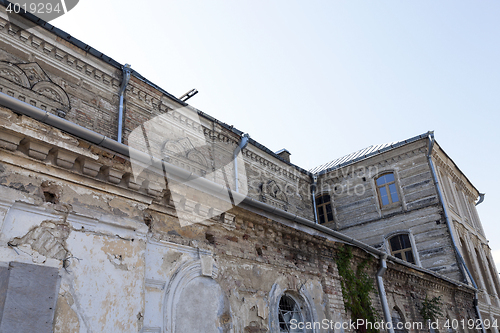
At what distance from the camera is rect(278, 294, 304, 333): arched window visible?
606 centimetres

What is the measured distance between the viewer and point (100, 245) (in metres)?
3.87

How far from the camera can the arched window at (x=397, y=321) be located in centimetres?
905

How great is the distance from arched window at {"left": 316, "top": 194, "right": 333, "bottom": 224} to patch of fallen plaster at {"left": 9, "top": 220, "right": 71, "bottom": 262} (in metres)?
15.9

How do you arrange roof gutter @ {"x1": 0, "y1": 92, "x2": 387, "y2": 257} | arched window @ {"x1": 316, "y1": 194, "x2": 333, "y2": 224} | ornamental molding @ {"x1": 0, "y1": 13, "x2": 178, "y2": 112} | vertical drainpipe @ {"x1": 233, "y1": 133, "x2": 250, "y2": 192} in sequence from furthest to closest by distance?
arched window @ {"x1": 316, "y1": 194, "x2": 333, "y2": 224} → vertical drainpipe @ {"x1": 233, "y1": 133, "x2": 250, "y2": 192} → ornamental molding @ {"x1": 0, "y1": 13, "x2": 178, "y2": 112} → roof gutter @ {"x1": 0, "y1": 92, "x2": 387, "y2": 257}

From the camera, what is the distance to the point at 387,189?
17.2 m

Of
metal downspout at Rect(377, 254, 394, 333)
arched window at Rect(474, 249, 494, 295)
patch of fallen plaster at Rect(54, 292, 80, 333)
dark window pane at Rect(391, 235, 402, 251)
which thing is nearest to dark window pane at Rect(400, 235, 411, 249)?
dark window pane at Rect(391, 235, 402, 251)

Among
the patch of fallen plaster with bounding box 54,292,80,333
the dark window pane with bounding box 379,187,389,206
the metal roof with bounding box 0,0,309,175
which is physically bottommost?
the patch of fallen plaster with bounding box 54,292,80,333

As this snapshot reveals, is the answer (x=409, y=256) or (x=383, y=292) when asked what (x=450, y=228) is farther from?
(x=383, y=292)

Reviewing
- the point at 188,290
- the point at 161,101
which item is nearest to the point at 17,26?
the point at 161,101

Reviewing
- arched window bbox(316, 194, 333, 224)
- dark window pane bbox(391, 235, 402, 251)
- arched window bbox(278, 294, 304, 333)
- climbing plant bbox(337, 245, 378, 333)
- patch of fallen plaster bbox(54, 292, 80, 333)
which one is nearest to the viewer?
patch of fallen plaster bbox(54, 292, 80, 333)

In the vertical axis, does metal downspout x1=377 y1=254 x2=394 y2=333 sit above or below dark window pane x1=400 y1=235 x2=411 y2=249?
below

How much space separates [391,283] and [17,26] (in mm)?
10542

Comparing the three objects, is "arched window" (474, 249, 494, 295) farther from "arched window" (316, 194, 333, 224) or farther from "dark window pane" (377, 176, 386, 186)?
"arched window" (316, 194, 333, 224)

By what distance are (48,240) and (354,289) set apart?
600 cm
